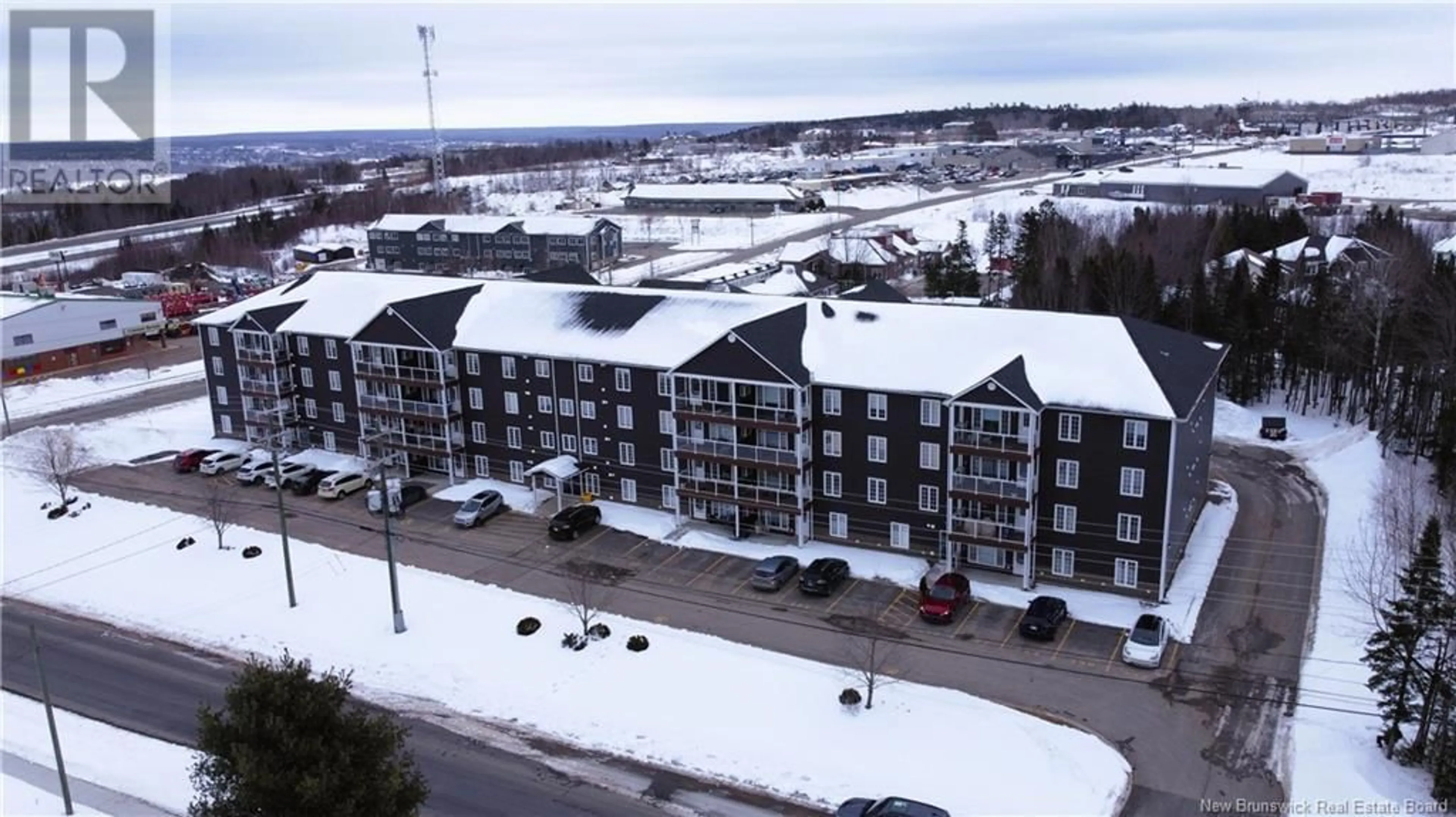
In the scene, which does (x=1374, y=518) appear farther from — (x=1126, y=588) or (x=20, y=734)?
(x=20, y=734)

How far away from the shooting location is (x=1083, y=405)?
3906 cm

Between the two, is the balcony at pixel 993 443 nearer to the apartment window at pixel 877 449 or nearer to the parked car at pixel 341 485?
the apartment window at pixel 877 449

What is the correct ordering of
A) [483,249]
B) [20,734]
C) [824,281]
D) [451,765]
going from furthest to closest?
[483,249]
[824,281]
[20,734]
[451,765]

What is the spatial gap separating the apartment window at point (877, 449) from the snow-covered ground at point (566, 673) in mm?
10719

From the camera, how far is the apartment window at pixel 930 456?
138 feet

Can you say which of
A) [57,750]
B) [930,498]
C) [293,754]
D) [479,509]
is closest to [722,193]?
[479,509]

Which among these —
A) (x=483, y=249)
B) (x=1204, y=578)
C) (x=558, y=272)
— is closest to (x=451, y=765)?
(x=1204, y=578)

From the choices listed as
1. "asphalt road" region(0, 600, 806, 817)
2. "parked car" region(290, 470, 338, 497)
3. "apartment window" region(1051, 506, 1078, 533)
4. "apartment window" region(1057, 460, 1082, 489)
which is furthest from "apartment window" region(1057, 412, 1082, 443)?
"parked car" region(290, 470, 338, 497)

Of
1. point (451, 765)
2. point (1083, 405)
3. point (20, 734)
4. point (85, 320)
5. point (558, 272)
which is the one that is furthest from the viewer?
point (85, 320)

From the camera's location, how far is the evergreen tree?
64.2ft

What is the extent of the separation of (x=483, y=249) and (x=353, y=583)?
93.6m

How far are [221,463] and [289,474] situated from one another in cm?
495

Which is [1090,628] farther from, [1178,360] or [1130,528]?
[1178,360]

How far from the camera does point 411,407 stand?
53.8 m
